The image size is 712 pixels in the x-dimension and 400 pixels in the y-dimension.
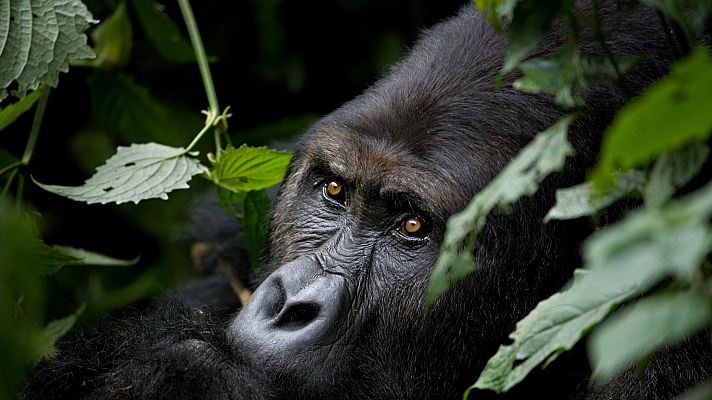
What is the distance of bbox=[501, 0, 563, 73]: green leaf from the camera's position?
203 cm

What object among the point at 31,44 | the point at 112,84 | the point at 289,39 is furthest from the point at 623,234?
the point at 289,39

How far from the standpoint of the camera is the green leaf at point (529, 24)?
2031 millimetres

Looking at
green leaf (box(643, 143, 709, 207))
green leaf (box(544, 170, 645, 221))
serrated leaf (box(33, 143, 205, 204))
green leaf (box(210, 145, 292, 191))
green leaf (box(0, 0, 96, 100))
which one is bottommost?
green leaf (box(210, 145, 292, 191))

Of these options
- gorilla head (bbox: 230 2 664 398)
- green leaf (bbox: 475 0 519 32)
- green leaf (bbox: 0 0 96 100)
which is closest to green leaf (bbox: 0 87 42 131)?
green leaf (bbox: 0 0 96 100)

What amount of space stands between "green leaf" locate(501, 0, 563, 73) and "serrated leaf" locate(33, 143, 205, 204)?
145cm

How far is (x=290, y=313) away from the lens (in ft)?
9.14

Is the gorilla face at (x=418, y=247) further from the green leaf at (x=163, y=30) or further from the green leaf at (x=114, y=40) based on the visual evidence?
the green leaf at (x=114, y=40)

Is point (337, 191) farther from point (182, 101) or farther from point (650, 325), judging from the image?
point (182, 101)

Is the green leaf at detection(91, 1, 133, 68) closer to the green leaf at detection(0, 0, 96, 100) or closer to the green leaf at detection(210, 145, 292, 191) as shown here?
the green leaf at detection(0, 0, 96, 100)

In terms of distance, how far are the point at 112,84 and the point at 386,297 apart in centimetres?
206

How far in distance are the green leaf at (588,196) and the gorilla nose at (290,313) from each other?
1.09m

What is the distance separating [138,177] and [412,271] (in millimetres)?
994

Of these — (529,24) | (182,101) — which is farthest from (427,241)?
(182,101)

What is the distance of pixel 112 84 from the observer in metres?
4.42
